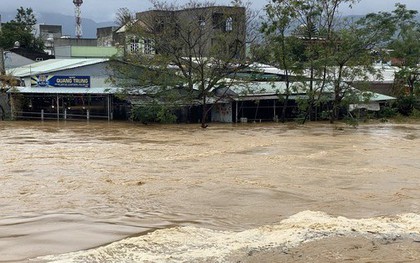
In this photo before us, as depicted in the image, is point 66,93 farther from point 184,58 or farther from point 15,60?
point 15,60

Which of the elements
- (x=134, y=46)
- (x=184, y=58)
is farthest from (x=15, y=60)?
(x=184, y=58)

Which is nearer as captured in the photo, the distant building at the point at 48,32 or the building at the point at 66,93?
the building at the point at 66,93

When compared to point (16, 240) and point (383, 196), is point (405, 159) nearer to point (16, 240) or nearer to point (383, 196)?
point (383, 196)

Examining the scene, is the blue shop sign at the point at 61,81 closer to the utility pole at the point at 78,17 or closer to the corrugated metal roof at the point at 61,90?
the corrugated metal roof at the point at 61,90

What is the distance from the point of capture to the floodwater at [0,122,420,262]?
6965 millimetres

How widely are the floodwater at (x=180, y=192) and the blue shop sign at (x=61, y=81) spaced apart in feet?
31.5

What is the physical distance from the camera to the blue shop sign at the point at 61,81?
30266 millimetres

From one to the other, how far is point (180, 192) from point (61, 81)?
22.0 meters

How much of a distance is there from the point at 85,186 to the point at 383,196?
6.44m

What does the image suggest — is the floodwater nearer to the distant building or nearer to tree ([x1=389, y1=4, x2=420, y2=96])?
tree ([x1=389, y1=4, x2=420, y2=96])

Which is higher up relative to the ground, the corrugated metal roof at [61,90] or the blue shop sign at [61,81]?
the blue shop sign at [61,81]

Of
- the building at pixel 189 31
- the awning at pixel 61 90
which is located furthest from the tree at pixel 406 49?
the awning at pixel 61 90

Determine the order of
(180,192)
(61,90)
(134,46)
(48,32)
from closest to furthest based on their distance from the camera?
1. (180,192)
2. (61,90)
3. (134,46)
4. (48,32)

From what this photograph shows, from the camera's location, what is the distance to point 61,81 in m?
30.3
